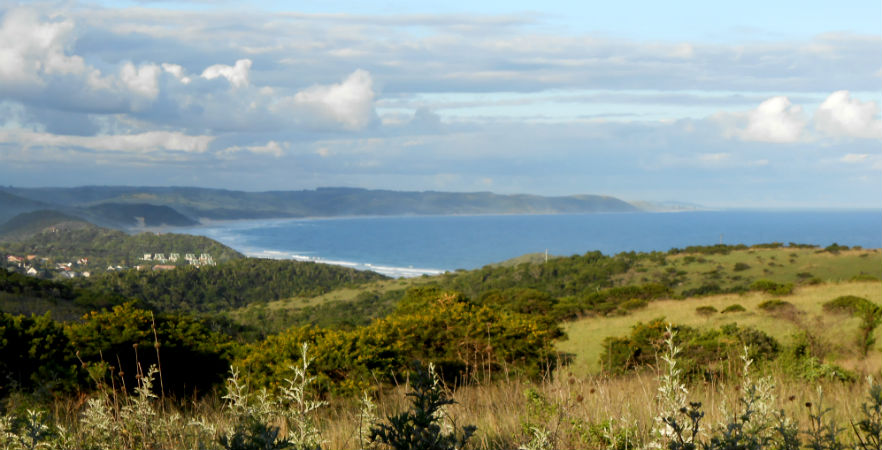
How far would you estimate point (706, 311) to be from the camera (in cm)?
2212

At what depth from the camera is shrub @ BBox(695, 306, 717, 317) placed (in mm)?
21797

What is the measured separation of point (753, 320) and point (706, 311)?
262 cm

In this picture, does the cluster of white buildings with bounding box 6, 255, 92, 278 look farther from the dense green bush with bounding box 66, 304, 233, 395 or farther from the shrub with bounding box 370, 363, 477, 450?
the shrub with bounding box 370, 363, 477, 450

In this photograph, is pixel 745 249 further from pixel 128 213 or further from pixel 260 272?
pixel 128 213

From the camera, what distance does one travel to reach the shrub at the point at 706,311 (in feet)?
71.5

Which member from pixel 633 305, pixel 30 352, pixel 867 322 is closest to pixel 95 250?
pixel 633 305

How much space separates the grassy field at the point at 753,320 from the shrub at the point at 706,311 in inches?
7.2

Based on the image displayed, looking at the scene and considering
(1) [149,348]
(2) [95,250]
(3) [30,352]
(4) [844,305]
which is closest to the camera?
(3) [30,352]

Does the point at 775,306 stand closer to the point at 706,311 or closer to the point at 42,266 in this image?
the point at 706,311

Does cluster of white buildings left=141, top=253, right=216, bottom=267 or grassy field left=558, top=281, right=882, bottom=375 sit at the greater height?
grassy field left=558, top=281, right=882, bottom=375

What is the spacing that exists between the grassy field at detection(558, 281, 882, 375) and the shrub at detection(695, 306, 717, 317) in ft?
0.60

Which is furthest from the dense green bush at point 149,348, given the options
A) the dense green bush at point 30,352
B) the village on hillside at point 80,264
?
the village on hillside at point 80,264

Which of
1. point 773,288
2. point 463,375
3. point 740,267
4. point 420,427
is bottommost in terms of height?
point 740,267

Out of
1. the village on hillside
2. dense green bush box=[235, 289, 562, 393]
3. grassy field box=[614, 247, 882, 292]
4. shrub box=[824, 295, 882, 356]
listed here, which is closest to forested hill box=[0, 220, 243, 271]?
the village on hillside
